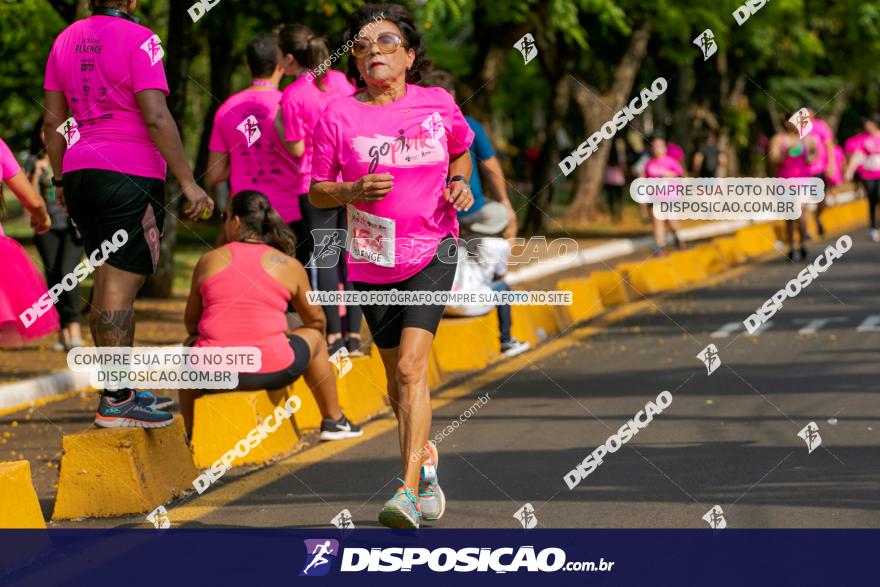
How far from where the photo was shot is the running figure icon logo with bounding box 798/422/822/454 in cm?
873

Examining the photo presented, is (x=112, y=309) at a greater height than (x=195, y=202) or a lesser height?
lesser

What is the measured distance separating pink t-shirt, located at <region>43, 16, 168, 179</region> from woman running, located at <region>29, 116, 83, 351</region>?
586 centimetres

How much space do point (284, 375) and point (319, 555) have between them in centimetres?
289

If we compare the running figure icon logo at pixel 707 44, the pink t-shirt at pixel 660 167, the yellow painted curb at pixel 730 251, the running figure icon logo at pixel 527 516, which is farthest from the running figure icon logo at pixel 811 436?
the pink t-shirt at pixel 660 167

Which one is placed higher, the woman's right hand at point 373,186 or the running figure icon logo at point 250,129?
the woman's right hand at point 373,186

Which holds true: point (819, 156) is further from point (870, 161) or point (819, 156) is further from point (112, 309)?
point (112, 309)

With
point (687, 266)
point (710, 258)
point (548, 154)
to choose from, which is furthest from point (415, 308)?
point (548, 154)

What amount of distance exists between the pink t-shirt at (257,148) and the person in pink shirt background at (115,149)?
9.12 feet

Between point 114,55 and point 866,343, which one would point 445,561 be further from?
point 866,343

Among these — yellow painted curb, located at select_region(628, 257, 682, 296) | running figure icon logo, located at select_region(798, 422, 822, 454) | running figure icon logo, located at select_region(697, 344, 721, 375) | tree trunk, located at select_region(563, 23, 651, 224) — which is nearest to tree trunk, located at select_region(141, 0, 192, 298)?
yellow painted curb, located at select_region(628, 257, 682, 296)

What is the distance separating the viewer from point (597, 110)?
31.9 meters

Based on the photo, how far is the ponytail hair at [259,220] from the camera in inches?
370

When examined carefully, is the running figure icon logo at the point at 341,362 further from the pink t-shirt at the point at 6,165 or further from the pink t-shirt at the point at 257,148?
the pink t-shirt at the point at 6,165

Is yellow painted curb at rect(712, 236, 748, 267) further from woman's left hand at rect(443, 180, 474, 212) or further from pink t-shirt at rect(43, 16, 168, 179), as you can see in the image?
woman's left hand at rect(443, 180, 474, 212)
